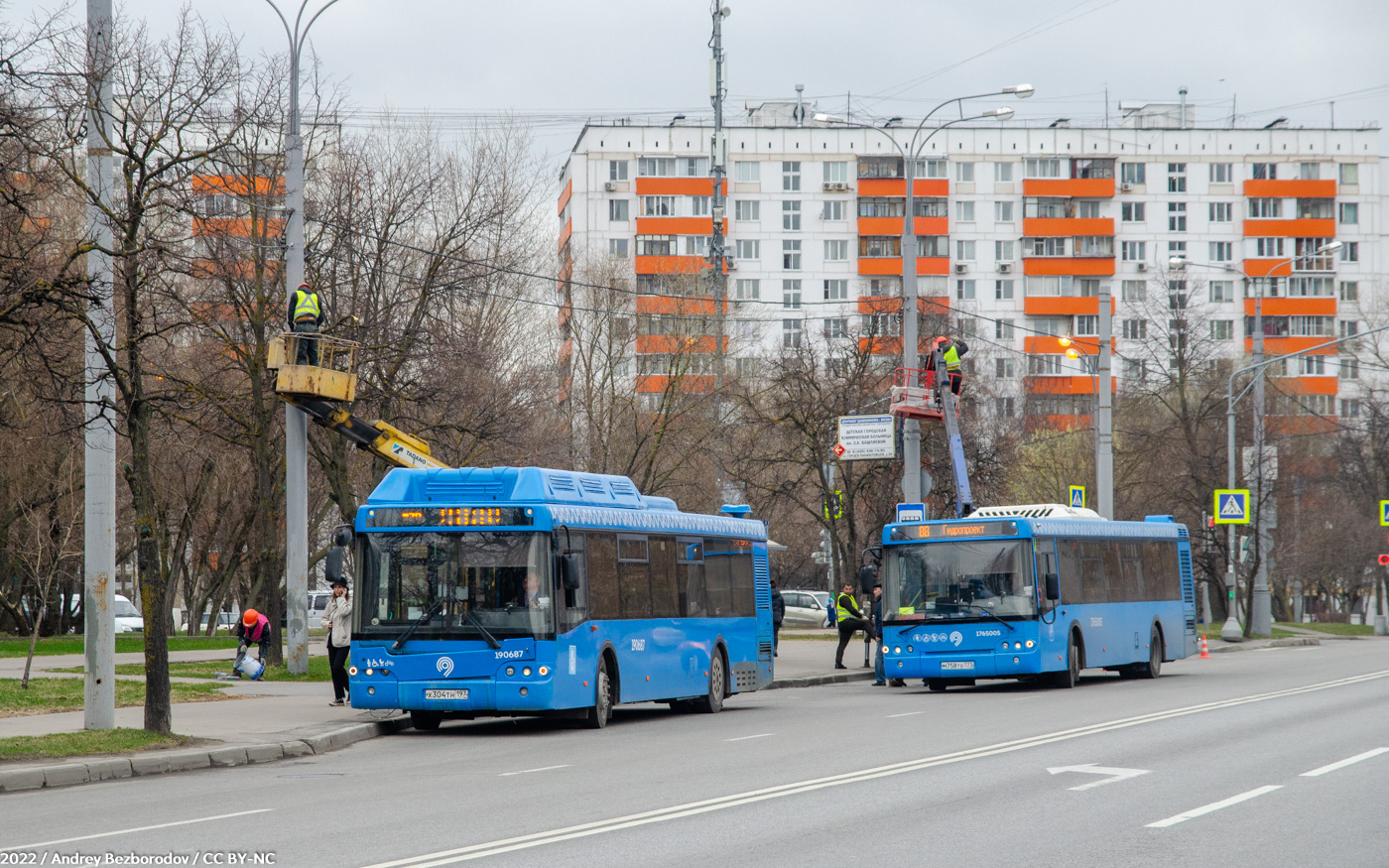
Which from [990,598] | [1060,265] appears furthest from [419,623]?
[1060,265]

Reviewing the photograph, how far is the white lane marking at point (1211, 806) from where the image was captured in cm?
984

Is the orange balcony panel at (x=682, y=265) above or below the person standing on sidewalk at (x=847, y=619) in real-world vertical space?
above

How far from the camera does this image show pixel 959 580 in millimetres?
24578

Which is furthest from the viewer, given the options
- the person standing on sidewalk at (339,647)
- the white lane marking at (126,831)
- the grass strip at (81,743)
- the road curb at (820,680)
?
the road curb at (820,680)

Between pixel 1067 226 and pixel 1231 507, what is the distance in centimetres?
4806

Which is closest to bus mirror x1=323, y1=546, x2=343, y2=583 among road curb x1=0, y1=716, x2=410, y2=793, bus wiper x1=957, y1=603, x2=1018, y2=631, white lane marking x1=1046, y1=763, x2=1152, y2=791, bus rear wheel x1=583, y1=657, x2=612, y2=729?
road curb x1=0, y1=716, x2=410, y2=793

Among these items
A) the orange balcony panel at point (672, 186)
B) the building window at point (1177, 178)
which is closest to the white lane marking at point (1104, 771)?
the orange balcony panel at point (672, 186)

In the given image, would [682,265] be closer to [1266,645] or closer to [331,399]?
[1266,645]

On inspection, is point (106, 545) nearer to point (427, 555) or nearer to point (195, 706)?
point (427, 555)

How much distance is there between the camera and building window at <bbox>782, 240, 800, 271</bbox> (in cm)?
8694

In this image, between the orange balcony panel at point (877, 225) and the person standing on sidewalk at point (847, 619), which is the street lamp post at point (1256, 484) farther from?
the orange balcony panel at point (877, 225)

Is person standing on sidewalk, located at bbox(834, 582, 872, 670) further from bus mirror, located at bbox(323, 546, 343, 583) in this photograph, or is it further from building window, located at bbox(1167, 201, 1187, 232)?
building window, located at bbox(1167, 201, 1187, 232)

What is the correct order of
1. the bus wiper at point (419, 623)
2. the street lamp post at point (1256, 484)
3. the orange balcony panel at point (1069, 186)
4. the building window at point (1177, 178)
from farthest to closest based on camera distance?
1. the building window at point (1177, 178)
2. the orange balcony panel at point (1069, 186)
3. the street lamp post at point (1256, 484)
4. the bus wiper at point (419, 623)

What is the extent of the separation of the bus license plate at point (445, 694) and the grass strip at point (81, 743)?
9.66 ft
